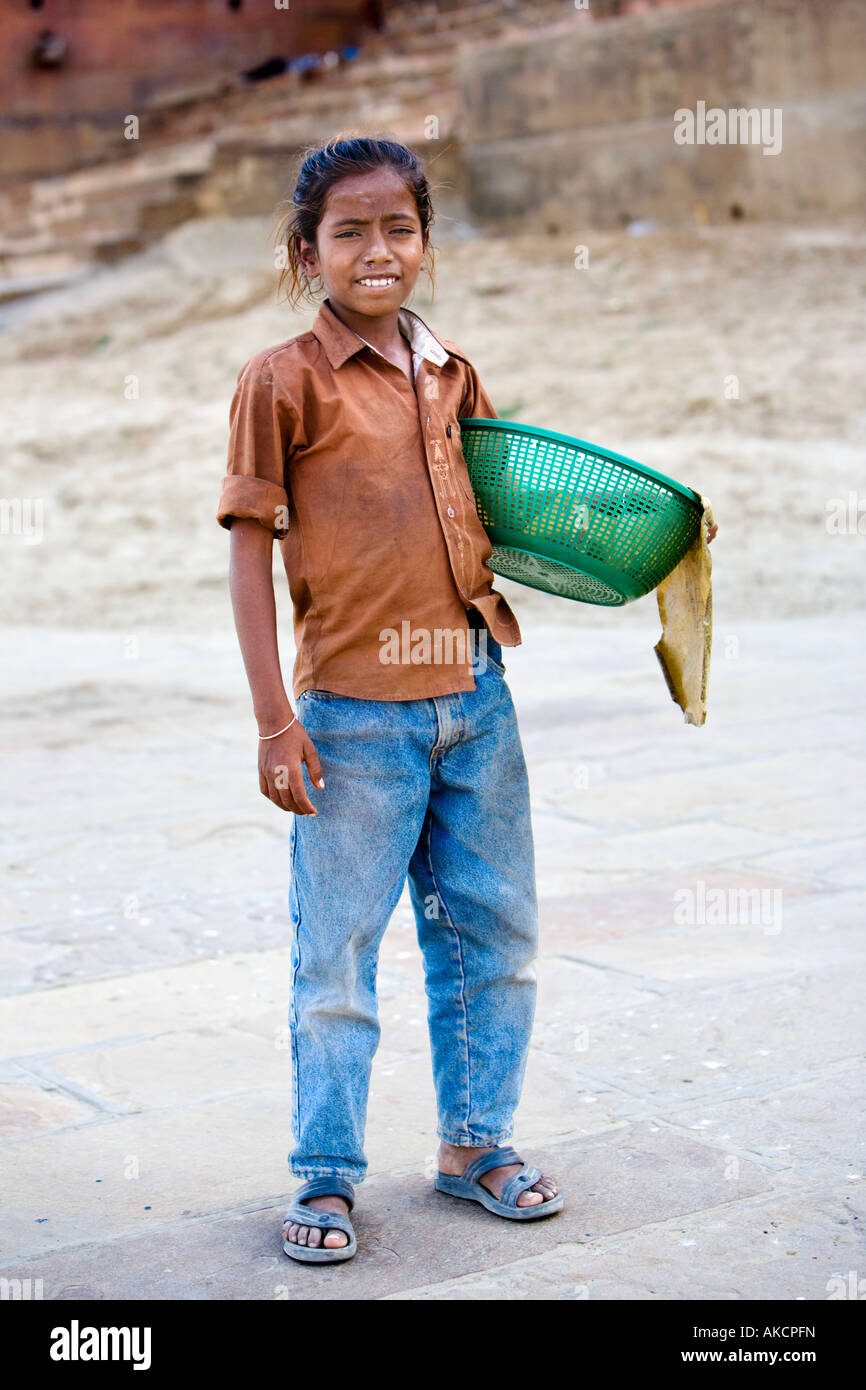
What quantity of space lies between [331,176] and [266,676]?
840 millimetres

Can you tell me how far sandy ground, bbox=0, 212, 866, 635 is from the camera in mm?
10883

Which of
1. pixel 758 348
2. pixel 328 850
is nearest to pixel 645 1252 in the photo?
pixel 328 850

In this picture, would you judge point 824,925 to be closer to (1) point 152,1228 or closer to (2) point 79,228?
(1) point 152,1228

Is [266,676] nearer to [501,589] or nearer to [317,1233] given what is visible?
[317,1233]

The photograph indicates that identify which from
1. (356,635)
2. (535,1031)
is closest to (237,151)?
(535,1031)

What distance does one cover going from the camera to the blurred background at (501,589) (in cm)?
320

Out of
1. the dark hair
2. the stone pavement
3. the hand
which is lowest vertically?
the stone pavement

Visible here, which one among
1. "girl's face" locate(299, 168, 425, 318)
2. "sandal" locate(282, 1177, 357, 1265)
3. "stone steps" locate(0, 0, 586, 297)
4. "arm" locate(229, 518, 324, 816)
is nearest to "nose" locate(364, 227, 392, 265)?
"girl's face" locate(299, 168, 425, 318)

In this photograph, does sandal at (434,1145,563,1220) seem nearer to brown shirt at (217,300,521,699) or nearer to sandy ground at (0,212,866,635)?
brown shirt at (217,300,521,699)

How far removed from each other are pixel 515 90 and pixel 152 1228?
17170 mm

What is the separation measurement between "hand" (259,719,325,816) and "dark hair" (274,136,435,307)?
30.2 inches

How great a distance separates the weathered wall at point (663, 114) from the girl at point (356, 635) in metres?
14.1

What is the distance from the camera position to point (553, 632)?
944cm

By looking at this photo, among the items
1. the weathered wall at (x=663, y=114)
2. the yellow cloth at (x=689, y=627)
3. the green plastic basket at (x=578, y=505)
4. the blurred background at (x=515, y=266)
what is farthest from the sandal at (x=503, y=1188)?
the weathered wall at (x=663, y=114)
